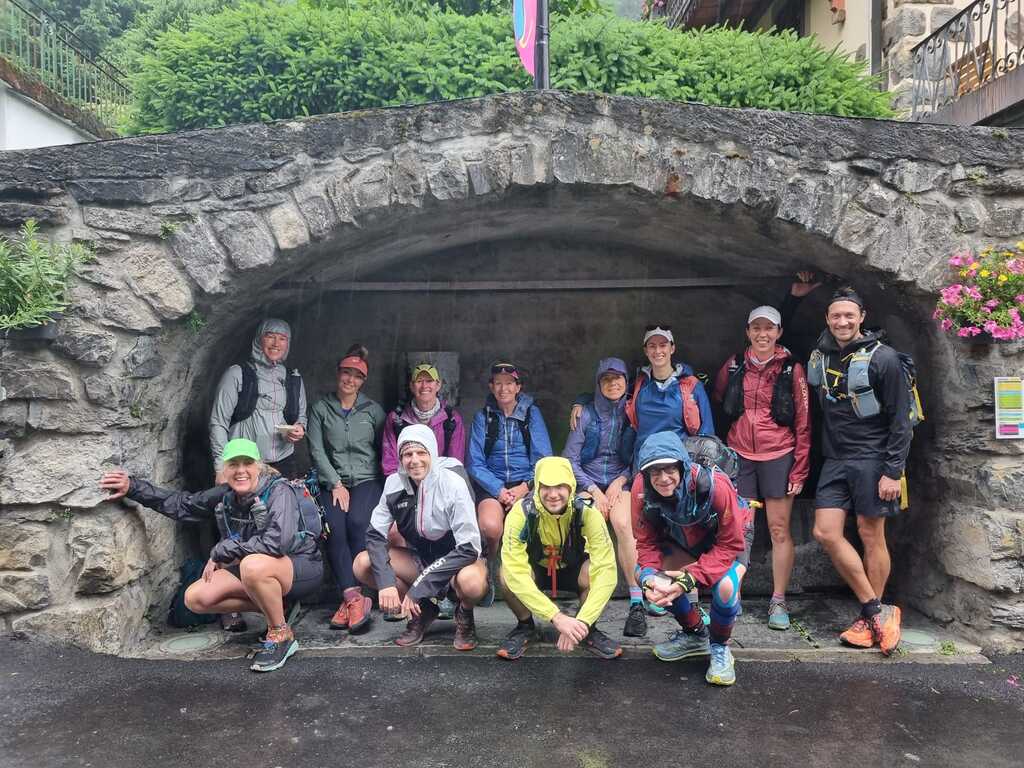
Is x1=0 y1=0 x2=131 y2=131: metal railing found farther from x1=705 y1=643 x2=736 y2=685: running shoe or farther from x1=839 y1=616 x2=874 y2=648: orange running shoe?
x1=839 y1=616 x2=874 y2=648: orange running shoe

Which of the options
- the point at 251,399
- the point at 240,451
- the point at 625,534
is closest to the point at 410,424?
the point at 251,399

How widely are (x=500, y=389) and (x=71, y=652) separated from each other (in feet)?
8.77

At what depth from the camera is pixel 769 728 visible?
3.30m

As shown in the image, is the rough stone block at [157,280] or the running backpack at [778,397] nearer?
the rough stone block at [157,280]

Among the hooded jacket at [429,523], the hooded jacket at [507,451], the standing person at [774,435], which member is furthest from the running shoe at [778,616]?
the hooded jacket at [429,523]

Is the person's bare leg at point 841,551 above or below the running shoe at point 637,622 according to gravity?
above

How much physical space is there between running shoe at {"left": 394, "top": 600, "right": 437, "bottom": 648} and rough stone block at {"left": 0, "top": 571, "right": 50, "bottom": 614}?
1.83m

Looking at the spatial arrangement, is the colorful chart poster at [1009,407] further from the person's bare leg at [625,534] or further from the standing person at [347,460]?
the standing person at [347,460]

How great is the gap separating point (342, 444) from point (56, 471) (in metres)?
1.57

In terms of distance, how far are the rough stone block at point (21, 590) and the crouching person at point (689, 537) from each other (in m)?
3.02

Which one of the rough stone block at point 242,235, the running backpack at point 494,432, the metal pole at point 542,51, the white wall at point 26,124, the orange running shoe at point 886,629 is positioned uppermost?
the white wall at point 26,124

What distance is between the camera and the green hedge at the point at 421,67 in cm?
527

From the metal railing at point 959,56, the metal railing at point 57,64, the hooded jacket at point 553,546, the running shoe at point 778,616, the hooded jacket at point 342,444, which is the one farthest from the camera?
the metal railing at point 57,64

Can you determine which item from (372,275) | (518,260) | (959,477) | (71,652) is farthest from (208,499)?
(959,477)
